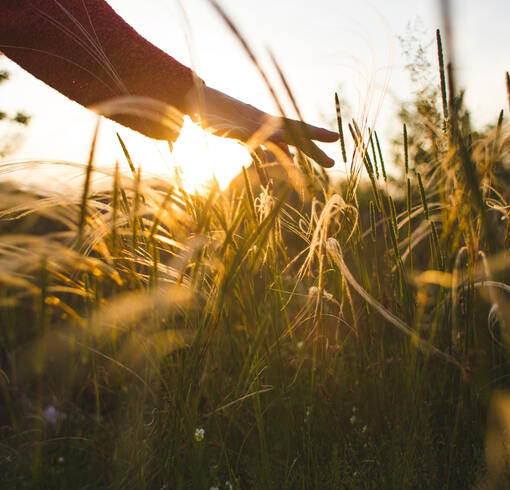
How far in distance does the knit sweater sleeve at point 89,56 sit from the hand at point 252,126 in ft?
0.37

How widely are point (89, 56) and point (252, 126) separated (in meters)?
0.67

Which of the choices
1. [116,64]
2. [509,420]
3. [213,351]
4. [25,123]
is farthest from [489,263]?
[25,123]

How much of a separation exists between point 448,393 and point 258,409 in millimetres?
668

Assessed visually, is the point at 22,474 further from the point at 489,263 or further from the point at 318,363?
the point at 489,263

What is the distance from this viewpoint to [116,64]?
140 cm

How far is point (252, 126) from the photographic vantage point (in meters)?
1.15

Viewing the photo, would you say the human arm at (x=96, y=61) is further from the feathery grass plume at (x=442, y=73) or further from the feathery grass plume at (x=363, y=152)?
the feathery grass plume at (x=442, y=73)

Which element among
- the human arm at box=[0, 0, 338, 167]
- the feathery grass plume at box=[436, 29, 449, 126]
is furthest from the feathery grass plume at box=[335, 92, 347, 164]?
the human arm at box=[0, 0, 338, 167]

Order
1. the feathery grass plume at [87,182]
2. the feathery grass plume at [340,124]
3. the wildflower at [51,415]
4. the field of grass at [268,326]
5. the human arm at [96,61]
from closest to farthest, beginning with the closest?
the feathery grass plume at [87,182], the field of grass at [268,326], the feathery grass plume at [340,124], the human arm at [96,61], the wildflower at [51,415]

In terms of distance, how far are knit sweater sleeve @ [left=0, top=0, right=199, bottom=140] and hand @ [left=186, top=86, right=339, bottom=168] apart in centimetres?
11

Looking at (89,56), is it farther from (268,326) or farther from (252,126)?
(268,326)

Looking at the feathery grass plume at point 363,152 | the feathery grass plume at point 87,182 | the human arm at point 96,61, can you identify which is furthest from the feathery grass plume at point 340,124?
the feathery grass plume at point 87,182

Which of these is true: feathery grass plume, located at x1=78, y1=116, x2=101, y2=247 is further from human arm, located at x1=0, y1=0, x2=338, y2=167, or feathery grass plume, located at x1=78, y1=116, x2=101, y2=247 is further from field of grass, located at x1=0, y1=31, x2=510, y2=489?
human arm, located at x1=0, y1=0, x2=338, y2=167

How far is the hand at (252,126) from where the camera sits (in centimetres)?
80
